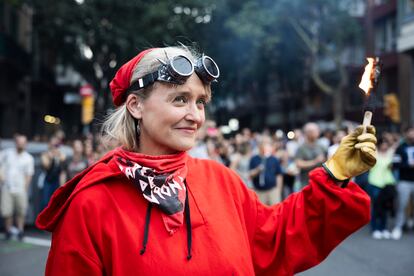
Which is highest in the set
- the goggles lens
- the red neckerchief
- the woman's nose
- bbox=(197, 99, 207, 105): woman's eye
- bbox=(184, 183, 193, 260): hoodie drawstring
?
the goggles lens

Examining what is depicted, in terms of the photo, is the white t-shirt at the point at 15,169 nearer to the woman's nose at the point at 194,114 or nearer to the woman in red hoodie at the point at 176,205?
the woman in red hoodie at the point at 176,205

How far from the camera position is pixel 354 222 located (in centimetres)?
A: 253

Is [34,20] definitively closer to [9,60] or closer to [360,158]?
[9,60]

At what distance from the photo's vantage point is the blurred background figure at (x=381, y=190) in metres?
10.9

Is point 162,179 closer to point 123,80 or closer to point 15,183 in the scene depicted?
point 123,80

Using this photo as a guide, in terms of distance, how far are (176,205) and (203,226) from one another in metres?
0.14

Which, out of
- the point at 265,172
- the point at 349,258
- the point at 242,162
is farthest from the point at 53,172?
the point at 349,258

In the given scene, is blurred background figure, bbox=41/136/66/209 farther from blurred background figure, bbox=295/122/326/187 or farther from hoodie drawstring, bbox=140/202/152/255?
hoodie drawstring, bbox=140/202/152/255

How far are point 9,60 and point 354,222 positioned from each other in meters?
24.6

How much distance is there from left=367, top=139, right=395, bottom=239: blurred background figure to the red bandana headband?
28.9 feet

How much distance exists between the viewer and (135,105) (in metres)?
2.62

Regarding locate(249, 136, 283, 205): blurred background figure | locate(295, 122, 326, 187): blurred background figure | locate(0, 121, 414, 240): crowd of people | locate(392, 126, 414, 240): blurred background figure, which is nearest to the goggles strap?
locate(0, 121, 414, 240): crowd of people

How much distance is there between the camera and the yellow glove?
7.86 feet

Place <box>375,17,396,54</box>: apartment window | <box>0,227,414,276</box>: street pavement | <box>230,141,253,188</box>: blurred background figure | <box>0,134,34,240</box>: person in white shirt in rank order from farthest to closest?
1. <box>375,17,396,54</box>: apartment window
2. <box>230,141,253,188</box>: blurred background figure
3. <box>0,134,34,240</box>: person in white shirt
4. <box>0,227,414,276</box>: street pavement
